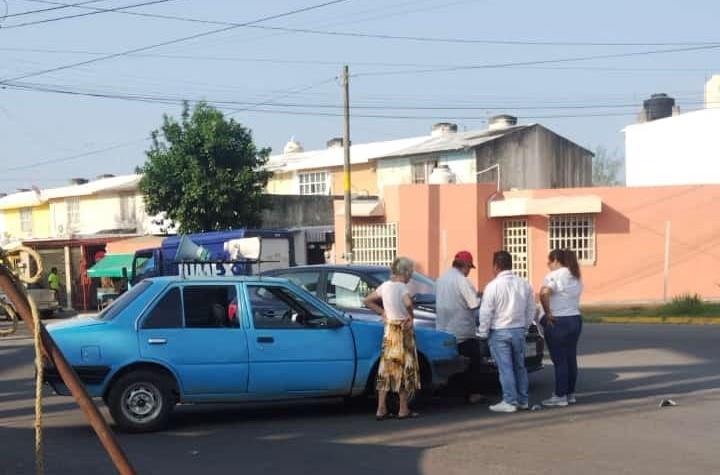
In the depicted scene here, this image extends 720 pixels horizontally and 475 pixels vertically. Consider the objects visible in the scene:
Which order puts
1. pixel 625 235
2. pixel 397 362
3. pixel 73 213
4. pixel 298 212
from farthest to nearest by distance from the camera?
pixel 73 213 → pixel 298 212 → pixel 625 235 → pixel 397 362

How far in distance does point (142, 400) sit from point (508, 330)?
388 cm

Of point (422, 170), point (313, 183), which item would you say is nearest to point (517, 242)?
point (422, 170)

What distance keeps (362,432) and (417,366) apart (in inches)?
38.9

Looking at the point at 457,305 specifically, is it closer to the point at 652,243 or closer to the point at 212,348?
the point at 212,348

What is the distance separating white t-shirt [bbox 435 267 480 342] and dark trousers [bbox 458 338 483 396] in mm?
78

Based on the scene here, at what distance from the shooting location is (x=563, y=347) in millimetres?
10609

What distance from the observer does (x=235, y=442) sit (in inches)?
358

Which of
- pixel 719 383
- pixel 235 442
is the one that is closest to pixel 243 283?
pixel 235 442

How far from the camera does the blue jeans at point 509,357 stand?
1032cm

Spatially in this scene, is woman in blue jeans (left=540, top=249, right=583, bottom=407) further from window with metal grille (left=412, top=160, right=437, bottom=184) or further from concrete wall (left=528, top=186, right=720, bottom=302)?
window with metal grille (left=412, top=160, right=437, bottom=184)

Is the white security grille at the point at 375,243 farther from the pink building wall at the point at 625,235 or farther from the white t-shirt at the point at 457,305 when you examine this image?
the white t-shirt at the point at 457,305

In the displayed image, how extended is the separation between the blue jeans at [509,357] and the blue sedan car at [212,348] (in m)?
1.31

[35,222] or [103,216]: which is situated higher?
[103,216]

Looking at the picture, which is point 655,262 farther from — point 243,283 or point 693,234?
point 243,283
